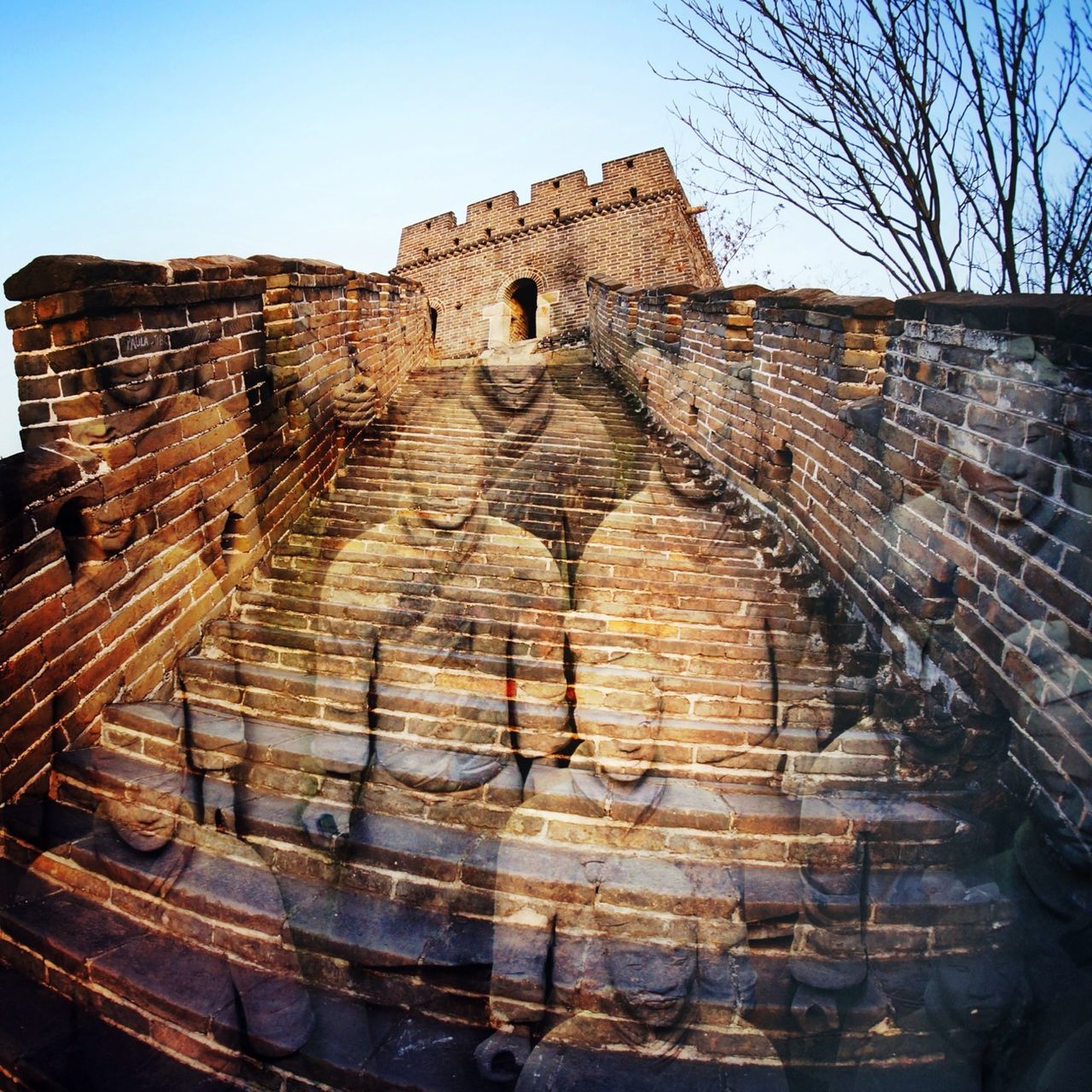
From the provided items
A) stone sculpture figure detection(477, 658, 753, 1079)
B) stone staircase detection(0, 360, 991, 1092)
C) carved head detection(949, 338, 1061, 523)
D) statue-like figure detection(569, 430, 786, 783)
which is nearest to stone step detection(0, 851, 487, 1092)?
stone staircase detection(0, 360, 991, 1092)

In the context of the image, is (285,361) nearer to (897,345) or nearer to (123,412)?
(123,412)

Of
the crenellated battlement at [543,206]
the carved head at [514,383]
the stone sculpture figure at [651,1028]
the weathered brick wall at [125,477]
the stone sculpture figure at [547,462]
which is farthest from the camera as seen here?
the crenellated battlement at [543,206]

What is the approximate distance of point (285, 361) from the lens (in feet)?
12.4

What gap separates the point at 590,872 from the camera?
2160mm

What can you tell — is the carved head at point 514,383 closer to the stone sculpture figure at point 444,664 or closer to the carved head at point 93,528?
the stone sculpture figure at point 444,664

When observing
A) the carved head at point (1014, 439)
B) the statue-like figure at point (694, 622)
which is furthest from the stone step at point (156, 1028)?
the carved head at point (1014, 439)

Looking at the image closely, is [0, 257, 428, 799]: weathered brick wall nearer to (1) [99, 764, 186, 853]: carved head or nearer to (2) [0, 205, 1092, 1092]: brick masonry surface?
(2) [0, 205, 1092, 1092]: brick masonry surface

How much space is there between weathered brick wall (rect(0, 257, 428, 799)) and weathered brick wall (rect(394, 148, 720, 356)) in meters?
9.08

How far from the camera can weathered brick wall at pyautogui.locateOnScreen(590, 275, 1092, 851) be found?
1811mm

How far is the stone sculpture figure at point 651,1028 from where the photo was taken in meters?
1.74

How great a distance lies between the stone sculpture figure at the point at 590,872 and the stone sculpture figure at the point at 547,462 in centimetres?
115

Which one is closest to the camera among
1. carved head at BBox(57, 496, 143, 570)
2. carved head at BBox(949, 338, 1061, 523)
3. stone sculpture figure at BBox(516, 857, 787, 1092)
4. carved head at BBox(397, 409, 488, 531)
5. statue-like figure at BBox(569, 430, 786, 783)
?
stone sculpture figure at BBox(516, 857, 787, 1092)

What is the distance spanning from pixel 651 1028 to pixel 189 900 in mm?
1586

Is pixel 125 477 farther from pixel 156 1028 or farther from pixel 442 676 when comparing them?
pixel 156 1028
